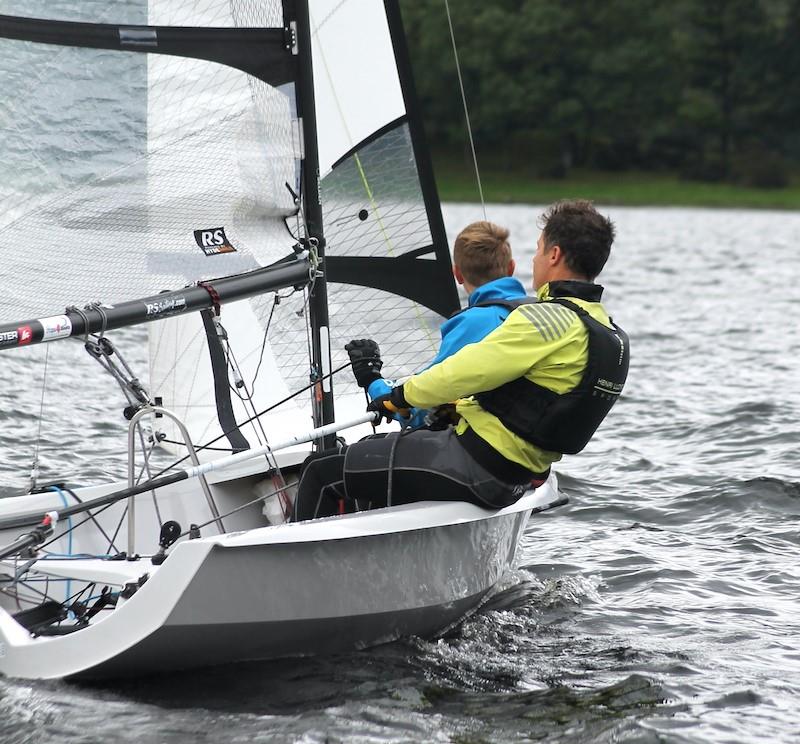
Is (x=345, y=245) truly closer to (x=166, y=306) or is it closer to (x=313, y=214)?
(x=313, y=214)

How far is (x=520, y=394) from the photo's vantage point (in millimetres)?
3783

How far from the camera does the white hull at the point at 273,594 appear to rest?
135 inches

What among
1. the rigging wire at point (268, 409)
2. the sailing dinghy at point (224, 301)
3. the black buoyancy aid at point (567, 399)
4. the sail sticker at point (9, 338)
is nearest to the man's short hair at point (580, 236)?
the black buoyancy aid at point (567, 399)

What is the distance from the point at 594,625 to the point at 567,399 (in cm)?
99

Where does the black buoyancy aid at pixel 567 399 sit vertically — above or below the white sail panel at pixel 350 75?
below

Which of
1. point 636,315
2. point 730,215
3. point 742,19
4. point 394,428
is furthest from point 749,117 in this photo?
point 394,428

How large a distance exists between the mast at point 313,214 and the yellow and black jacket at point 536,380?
74 cm

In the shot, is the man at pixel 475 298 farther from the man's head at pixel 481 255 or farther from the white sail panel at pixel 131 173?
the white sail panel at pixel 131 173

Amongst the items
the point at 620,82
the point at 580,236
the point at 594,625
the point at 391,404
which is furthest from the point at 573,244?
the point at 620,82

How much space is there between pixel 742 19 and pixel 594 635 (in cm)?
4459

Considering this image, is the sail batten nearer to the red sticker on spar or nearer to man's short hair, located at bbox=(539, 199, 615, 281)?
the red sticker on spar

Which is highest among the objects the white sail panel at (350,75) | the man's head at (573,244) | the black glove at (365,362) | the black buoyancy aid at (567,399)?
the white sail panel at (350,75)

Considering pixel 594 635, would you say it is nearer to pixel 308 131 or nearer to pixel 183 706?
pixel 183 706

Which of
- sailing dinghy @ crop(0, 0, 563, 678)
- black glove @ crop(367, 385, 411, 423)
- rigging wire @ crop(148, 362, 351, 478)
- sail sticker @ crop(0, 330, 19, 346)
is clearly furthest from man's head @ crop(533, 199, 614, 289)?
sail sticker @ crop(0, 330, 19, 346)
